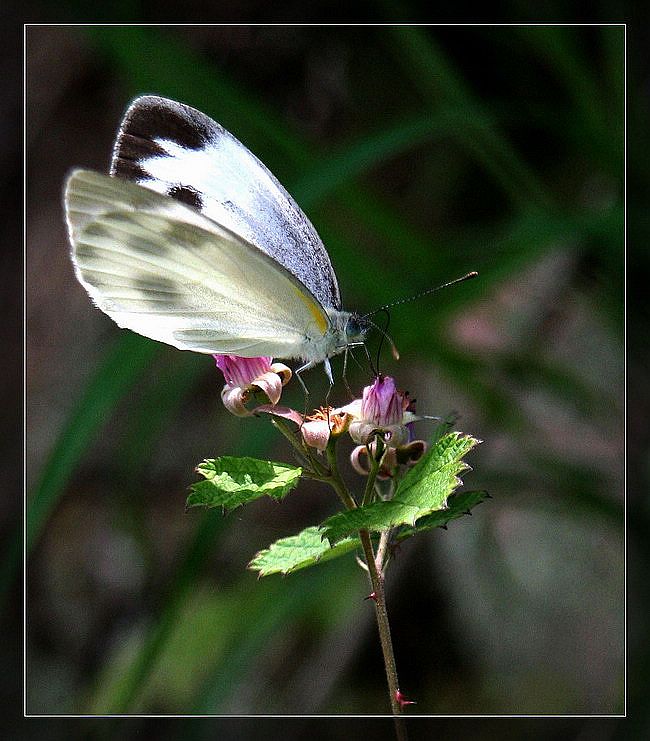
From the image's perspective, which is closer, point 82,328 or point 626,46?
point 626,46

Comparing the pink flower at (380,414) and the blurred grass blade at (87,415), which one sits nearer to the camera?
the pink flower at (380,414)

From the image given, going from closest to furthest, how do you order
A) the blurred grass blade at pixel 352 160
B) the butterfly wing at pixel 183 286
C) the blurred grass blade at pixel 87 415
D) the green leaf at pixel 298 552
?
the green leaf at pixel 298 552, the butterfly wing at pixel 183 286, the blurred grass blade at pixel 87 415, the blurred grass blade at pixel 352 160

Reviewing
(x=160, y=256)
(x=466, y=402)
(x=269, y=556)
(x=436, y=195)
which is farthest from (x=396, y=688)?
(x=436, y=195)

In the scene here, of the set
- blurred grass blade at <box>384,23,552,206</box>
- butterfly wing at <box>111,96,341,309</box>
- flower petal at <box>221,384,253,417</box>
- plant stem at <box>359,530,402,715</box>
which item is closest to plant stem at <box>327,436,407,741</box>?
plant stem at <box>359,530,402,715</box>

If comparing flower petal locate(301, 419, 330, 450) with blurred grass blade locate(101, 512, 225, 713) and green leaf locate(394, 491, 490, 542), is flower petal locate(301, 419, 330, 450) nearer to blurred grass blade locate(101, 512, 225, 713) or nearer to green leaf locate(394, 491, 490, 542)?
green leaf locate(394, 491, 490, 542)

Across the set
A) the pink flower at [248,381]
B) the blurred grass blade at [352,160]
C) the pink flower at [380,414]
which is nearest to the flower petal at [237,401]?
the pink flower at [248,381]

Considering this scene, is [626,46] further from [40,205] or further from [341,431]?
[40,205]

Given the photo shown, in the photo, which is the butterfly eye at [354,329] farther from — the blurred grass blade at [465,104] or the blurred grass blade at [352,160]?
the blurred grass blade at [465,104]
